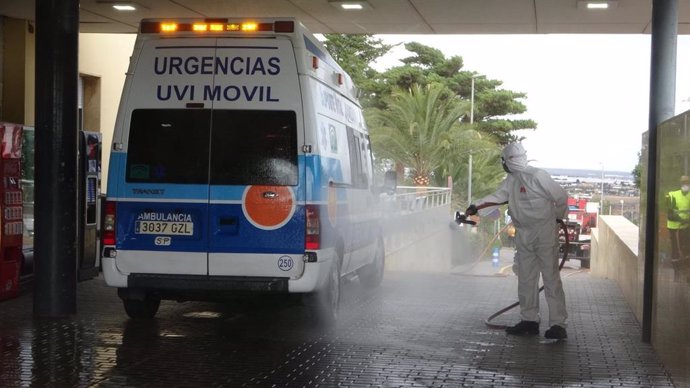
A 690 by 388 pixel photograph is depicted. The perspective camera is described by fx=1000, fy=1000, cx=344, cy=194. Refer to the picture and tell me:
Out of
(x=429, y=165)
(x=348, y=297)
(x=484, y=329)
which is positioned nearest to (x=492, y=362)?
(x=484, y=329)

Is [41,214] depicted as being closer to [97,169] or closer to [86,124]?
[97,169]

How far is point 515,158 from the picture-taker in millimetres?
9523

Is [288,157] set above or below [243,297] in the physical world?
above

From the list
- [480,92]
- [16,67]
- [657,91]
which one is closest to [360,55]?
[480,92]

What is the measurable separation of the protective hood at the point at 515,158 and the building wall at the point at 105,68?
11088 mm

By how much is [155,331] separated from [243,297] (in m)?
0.94

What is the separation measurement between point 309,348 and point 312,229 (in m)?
1.05

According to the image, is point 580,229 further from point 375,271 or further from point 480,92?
point 375,271

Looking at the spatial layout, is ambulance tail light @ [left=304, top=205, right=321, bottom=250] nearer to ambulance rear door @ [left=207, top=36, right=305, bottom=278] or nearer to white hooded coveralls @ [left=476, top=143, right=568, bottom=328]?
ambulance rear door @ [left=207, top=36, right=305, bottom=278]

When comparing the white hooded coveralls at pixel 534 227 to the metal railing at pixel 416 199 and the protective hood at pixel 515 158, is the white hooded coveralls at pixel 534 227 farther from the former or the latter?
the metal railing at pixel 416 199

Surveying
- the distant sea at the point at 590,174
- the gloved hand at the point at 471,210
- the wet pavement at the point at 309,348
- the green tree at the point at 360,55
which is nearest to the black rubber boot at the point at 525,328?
the wet pavement at the point at 309,348

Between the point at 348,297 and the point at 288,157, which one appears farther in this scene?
the point at 348,297

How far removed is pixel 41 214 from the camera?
9977 millimetres

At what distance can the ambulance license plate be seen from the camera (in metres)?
9.00
